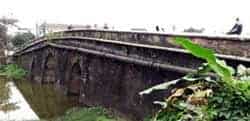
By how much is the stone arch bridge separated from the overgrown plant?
18.0 feet

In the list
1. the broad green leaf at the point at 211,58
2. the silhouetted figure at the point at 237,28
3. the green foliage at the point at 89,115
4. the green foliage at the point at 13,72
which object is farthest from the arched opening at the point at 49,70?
the broad green leaf at the point at 211,58

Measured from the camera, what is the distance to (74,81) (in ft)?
63.6

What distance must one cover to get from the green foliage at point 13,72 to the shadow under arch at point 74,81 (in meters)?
7.92

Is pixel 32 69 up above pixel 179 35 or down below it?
below

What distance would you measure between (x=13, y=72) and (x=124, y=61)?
1632 centimetres

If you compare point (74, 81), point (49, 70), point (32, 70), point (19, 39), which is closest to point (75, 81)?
point (74, 81)

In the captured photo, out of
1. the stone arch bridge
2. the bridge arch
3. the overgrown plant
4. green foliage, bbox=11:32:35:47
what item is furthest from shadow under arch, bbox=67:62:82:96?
green foliage, bbox=11:32:35:47

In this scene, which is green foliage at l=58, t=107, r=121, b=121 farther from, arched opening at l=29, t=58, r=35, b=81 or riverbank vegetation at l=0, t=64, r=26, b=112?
arched opening at l=29, t=58, r=35, b=81

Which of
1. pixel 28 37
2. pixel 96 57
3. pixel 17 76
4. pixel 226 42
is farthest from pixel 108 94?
pixel 28 37

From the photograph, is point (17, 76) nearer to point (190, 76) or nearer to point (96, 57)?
point (96, 57)

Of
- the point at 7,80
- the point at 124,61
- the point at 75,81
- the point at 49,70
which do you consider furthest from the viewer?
the point at 7,80

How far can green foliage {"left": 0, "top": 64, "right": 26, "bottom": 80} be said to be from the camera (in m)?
27.0

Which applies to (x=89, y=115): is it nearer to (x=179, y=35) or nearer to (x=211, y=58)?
→ (x=179, y=35)

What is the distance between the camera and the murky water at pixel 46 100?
16531 mm
